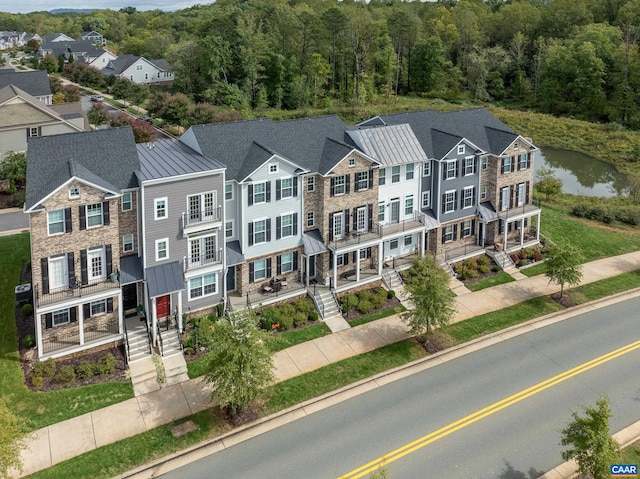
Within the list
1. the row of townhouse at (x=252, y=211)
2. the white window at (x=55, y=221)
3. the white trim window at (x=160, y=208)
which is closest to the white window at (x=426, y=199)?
the row of townhouse at (x=252, y=211)

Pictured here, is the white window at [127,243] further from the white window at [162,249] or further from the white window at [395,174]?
the white window at [395,174]

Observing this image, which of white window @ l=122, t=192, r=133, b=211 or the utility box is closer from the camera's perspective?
white window @ l=122, t=192, r=133, b=211

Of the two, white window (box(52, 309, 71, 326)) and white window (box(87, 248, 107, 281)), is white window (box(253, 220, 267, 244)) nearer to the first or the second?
white window (box(87, 248, 107, 281))

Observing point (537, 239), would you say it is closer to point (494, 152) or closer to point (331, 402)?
point (494, 152)

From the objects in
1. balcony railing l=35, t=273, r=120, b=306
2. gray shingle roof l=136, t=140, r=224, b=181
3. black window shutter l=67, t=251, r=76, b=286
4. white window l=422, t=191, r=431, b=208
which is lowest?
balcony railing l=35, t=273, r=120, b=306

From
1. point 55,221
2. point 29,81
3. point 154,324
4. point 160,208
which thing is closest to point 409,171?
point 160,208

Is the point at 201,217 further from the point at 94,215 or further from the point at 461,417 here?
the point at 461,417

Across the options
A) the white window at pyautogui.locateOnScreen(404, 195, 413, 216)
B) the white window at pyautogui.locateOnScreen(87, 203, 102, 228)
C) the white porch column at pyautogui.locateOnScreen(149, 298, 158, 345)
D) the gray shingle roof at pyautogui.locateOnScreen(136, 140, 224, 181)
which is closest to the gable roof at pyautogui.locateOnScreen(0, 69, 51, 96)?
the gray shingle roof at pyautogui.locateOnScreen(136, 140, 224, 181)
